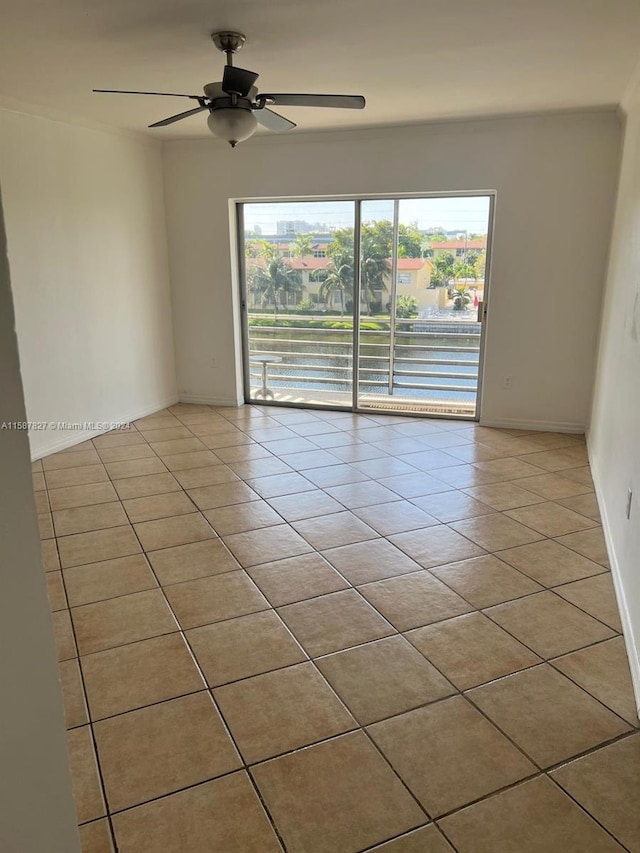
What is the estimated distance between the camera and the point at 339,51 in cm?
304

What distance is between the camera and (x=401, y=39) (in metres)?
2.87

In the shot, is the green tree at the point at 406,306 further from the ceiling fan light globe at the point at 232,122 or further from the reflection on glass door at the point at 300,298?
the ceiling fan light globe at the point at 232,122

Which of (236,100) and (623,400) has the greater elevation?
(236,100)

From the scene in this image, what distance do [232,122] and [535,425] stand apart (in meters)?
3.54

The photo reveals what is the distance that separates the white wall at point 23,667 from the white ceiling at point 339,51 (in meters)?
2.40

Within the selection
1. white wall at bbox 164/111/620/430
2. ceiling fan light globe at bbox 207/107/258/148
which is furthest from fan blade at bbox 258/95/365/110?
white wall at bbox 164/111/620/430

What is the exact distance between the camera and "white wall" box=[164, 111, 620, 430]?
181 inches

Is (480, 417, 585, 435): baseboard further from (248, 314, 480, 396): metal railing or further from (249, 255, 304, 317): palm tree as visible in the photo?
(249, 255, 304, 317): palm tree

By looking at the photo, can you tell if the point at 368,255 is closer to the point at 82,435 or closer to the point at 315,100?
the point at 315,100

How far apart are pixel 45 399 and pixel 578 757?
4.02 m

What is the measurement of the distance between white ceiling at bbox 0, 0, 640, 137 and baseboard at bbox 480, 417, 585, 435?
7.93ft

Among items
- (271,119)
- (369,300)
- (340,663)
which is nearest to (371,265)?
(369,300)

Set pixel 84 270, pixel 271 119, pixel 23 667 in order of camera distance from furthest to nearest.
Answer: pixel 84 270, pixel 271 119, pixel 23 667

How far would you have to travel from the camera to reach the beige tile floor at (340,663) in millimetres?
1599
